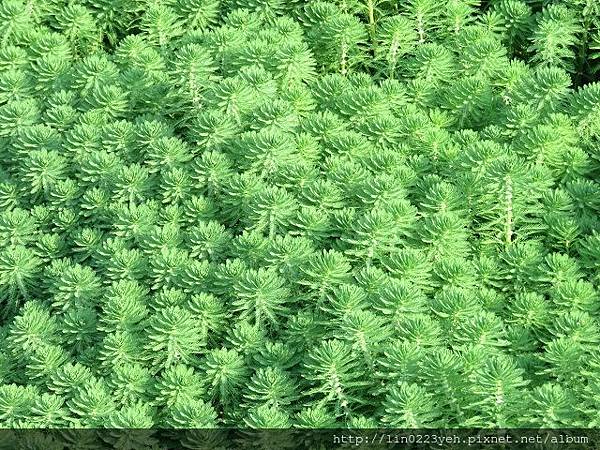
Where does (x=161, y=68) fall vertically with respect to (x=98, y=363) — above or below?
above

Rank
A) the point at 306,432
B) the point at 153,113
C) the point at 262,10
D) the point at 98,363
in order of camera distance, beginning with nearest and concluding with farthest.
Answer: the point at 306,432 < the point at 98,363 < the point at 153,113 < the point at 262,10

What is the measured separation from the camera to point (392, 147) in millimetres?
4539

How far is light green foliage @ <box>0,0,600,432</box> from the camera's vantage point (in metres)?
3.74

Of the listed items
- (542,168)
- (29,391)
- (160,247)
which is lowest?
(29,391)

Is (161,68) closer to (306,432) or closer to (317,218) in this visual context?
(317,218)

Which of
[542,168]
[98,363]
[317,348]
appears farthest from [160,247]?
[542,168]

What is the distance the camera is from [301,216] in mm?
4152

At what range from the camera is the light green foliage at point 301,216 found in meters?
3.74

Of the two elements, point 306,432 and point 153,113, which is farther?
point 153,113

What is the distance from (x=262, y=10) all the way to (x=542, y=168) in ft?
5.29

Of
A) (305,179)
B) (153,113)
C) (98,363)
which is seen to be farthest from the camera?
(153,113)

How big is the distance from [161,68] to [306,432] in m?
1.92

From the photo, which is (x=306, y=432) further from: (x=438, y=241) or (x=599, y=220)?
(x=599, y=220)

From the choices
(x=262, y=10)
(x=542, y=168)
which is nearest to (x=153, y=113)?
(x=262, y=10)
